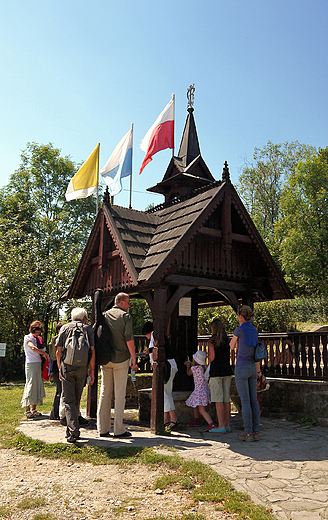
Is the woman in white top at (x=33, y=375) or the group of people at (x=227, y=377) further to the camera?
the woman in white top at (x=33, y=375)

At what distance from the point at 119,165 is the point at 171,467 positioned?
901 cm

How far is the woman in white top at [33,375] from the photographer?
29.7 ft

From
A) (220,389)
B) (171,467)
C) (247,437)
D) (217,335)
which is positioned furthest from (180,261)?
Result: (171,467)

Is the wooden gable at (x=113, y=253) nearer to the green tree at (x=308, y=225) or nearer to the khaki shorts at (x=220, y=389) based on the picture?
the khaki shorts at (x=220, y=389)

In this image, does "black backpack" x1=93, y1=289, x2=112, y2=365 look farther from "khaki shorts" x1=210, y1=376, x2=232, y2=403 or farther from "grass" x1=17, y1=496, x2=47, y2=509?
"grass" x1=17, y1=496, x2=47, y2=509

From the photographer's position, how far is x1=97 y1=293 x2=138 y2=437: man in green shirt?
7043mm

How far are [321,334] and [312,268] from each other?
19211 mm

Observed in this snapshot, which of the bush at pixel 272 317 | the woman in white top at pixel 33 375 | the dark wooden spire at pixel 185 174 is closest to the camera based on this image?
the woman in white top at pixel 33 375

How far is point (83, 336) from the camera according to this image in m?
6.86

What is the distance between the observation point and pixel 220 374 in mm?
7836

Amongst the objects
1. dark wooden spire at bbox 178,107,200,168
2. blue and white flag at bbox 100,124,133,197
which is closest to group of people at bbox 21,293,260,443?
blue and white flag at bbox 100,124,133,197

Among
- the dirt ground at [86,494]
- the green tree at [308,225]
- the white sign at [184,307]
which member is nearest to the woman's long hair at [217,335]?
the white sign at [184,307]

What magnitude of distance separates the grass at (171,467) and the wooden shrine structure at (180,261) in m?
A: 1.70

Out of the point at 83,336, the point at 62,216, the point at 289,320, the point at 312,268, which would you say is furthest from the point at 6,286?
the point at 312,268
